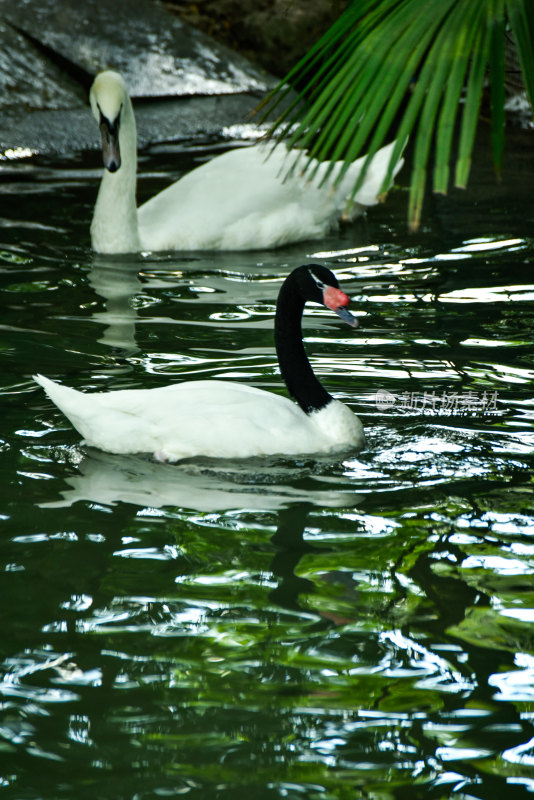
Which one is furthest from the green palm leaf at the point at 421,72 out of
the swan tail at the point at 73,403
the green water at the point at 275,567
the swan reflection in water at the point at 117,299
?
the swan reflection in water at the point at 117,299

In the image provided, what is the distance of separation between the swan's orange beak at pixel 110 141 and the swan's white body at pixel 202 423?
12.0ft

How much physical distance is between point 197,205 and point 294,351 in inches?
142

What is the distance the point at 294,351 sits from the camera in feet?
18.1

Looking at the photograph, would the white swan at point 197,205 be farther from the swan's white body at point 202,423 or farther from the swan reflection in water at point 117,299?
the swan's white body at point 202,423

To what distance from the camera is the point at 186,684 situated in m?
3.54

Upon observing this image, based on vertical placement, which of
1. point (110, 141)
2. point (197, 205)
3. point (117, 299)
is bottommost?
point (117, 299)

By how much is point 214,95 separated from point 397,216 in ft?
13.4

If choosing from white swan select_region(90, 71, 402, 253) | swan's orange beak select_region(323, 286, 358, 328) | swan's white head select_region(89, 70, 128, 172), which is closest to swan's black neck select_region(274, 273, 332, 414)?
swan's orange beak select_region(323, 286, 358, 328)

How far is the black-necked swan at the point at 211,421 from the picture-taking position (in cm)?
518

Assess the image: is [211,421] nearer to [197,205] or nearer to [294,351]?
[294,351]

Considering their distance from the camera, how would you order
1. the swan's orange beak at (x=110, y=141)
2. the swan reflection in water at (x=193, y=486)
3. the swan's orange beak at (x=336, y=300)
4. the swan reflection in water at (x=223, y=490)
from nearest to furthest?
the swan reflection in water at (x=223, y=490) → the swan reflection in water at (x=193, y=486) → the swan's orange beak at (x=336, y=300) → the swan's orange beak at (x=110, y=141)

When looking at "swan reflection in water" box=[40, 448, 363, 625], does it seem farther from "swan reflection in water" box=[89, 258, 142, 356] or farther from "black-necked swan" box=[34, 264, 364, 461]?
"swan reflection in water" box=[89, 258, 142, 356]

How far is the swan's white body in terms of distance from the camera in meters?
5.17

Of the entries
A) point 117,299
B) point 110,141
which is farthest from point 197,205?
point 117,299
